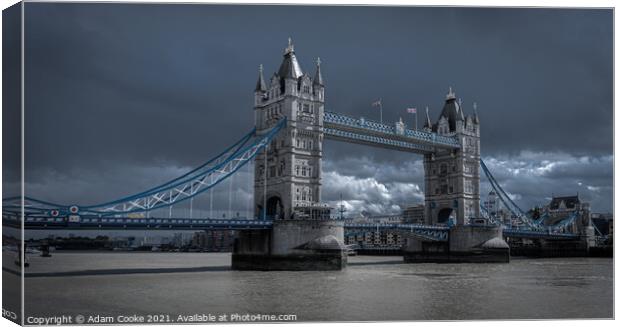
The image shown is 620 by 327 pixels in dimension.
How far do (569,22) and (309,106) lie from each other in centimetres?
2741

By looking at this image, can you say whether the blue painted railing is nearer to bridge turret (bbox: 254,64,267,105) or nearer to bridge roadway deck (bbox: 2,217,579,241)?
bridge turret (bbox: 254,64,267,105)

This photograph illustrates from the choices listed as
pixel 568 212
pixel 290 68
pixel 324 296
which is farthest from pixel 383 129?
pixel 568 212

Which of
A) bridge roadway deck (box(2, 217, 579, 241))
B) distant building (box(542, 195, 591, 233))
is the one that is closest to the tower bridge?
bridge roadway deck (box(2, 217, 579, 241))

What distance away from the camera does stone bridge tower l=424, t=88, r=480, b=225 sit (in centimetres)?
6769

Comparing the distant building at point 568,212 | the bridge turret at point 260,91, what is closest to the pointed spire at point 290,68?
the bridge turret at point 260,91

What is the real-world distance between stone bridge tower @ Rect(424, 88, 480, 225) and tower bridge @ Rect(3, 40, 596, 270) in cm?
11

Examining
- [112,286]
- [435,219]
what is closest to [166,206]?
[112,286]

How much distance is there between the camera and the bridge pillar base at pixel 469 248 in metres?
59.7

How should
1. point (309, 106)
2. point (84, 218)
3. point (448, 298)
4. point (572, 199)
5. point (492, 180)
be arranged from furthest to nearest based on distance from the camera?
point (572, 199), point (492, 180), point (309, 106), point (84, 218), point (448, 298)

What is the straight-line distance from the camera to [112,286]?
30156mm

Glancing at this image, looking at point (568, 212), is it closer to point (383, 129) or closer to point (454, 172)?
point (454, 172)

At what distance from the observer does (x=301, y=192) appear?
4819 cm

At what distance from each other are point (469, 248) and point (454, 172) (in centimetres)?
982

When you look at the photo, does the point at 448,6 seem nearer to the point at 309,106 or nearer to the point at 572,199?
the point at 309,106
